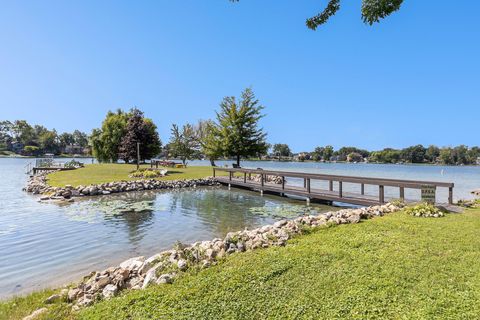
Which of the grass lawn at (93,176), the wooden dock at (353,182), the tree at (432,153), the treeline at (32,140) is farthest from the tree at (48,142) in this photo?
the tree at (432,153)

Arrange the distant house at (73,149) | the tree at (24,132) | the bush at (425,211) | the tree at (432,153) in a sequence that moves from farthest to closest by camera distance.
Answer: the distant house at (73,149) < the tree at (24,132) < the tree at (432,153) < the bush at (425,211)

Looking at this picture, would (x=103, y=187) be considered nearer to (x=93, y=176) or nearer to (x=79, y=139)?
(x=93, y=176)

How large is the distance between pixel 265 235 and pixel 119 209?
9512 mm

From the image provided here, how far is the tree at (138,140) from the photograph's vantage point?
4019cm

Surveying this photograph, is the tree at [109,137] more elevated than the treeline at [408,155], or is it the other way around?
the tree at [109,137]

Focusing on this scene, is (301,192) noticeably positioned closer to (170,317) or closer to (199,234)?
(199,234)

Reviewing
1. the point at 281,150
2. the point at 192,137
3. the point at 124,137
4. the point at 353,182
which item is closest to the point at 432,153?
the point at 281,150

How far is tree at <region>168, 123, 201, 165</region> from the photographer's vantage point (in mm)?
42125

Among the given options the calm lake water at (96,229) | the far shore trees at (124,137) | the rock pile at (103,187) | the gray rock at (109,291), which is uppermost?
the far shore trees at (124,137)

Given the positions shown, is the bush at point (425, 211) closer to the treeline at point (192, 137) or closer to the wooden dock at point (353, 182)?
the wooden dock at point (353, 182)

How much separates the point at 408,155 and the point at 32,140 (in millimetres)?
143246

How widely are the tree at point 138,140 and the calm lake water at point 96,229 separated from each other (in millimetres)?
24233

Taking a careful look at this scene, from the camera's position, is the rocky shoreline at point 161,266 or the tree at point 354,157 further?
the tree at point 354,157

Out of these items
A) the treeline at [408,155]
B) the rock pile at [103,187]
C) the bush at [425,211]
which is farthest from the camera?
the treeline at [408,155]
